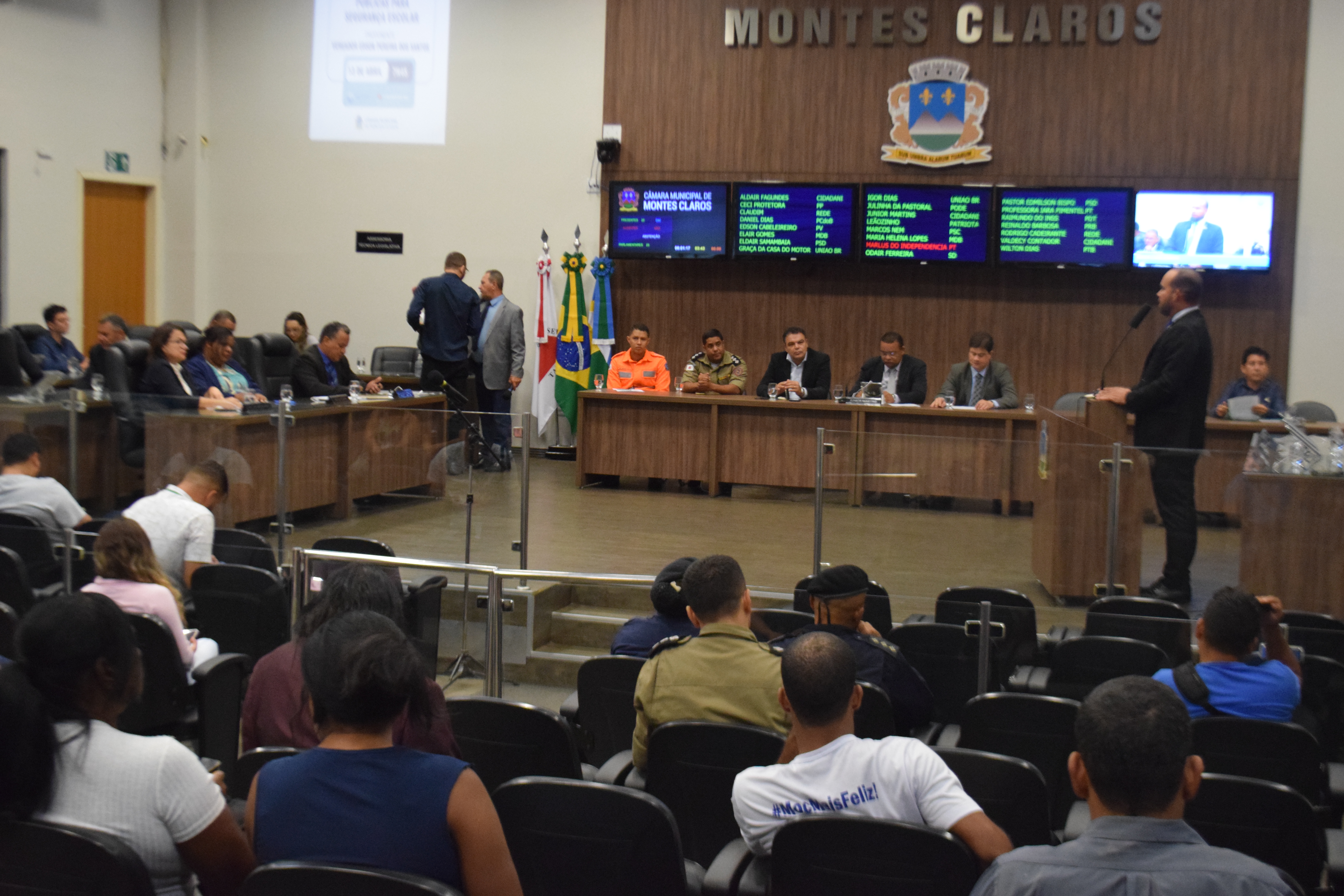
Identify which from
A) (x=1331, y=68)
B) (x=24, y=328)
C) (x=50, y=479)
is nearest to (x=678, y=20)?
(x=1331, y=68)

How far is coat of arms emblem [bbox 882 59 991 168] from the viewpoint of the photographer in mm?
9609

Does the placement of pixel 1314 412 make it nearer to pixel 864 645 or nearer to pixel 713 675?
pixel 864 645

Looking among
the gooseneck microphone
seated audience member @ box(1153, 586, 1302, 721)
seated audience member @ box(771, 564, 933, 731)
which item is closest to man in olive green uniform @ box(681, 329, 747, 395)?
the gooseneck microphone

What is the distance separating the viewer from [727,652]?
2990 millimetres

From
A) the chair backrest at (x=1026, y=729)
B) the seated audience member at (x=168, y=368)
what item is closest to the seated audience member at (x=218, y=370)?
the seated audience member at (x=168, y=368)

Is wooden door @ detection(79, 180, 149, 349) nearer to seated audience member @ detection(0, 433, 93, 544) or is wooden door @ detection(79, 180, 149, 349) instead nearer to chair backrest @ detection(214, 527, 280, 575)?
seated audience member @ detection(0, 433, 93, 544)

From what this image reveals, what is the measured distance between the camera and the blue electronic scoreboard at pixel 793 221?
9586 mm

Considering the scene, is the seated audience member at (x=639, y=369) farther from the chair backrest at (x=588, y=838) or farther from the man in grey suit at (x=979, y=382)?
the chair backrest at (x=588, y=838)

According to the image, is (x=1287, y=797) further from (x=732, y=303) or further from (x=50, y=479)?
(x=732, y=303)

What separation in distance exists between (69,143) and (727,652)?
9933 mm

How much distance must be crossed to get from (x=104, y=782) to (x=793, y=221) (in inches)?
327

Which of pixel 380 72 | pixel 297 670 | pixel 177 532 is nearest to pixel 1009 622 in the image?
pixel 297 670

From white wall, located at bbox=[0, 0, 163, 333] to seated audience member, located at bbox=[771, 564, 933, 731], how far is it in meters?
9.22

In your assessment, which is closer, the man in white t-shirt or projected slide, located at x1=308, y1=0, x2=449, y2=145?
the man in white t-shirt
